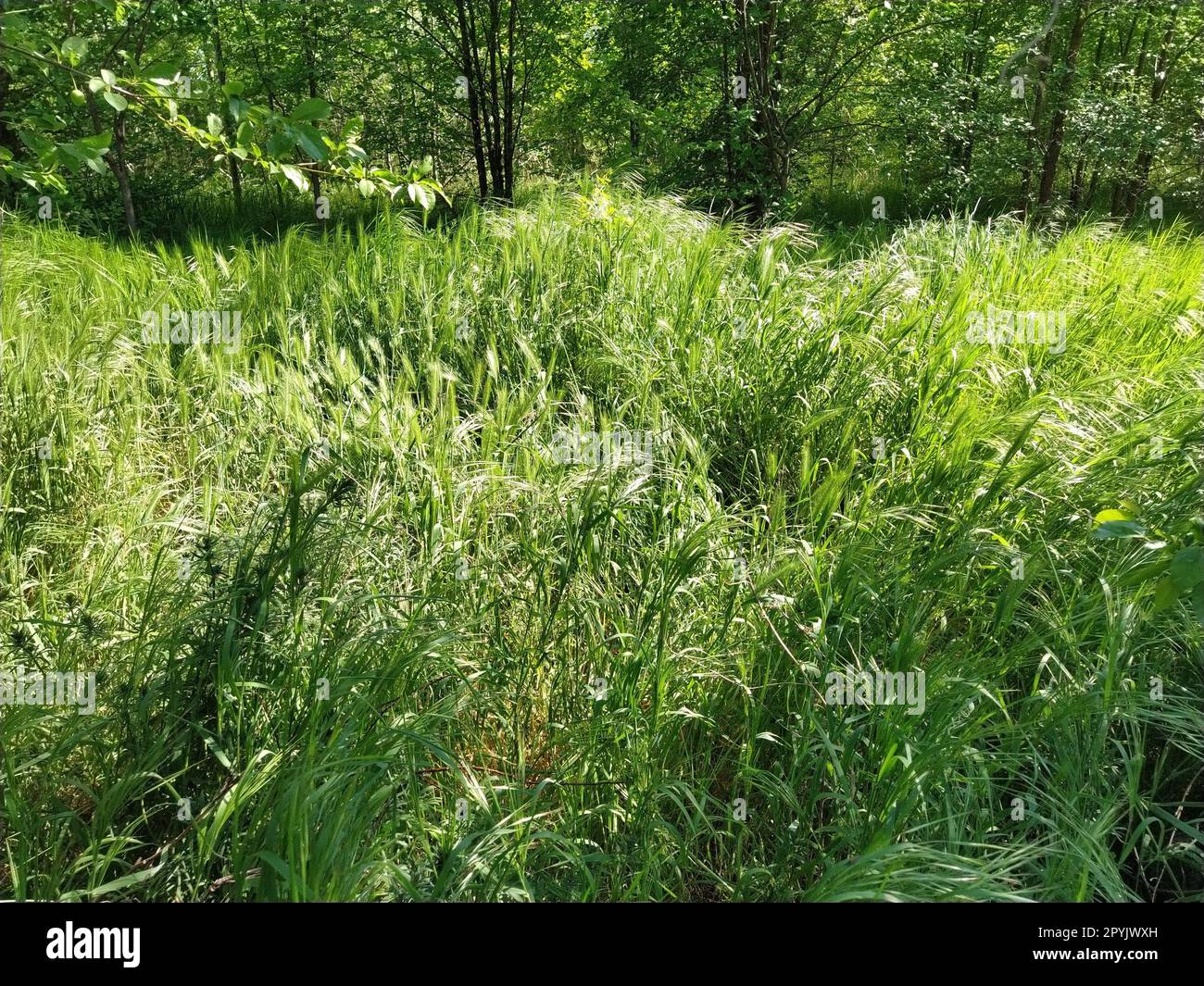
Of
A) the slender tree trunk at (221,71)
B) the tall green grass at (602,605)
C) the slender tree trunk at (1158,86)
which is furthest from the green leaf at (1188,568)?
the slender tree trunk at (1158,86)

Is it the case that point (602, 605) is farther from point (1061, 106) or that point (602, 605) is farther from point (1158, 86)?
point (1158, 86)

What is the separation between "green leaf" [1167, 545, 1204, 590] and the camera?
104 centimetres

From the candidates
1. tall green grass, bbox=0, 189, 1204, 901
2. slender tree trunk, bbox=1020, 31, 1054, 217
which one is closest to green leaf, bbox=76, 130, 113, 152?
tall green grass, bbox=0, 189, 1204, 901

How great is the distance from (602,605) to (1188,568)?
1548 millimetres

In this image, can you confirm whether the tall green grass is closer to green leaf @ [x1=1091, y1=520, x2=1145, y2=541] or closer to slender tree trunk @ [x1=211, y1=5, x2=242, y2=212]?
green leaf @ [x1=1091, y1=520, x2=1145, y2=541]

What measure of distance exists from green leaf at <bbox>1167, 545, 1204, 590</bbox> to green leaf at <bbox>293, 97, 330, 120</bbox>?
1.65 metres

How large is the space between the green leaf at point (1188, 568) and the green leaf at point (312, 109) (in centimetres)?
165

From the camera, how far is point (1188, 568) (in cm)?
105

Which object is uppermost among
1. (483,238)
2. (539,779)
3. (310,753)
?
(483,238)

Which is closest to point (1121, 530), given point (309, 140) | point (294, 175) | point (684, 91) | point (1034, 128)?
point (309, 140)

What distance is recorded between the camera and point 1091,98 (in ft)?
23.3

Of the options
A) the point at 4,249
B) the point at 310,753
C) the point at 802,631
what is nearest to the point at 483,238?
the point at 4,249

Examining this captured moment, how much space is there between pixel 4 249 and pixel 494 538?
12.0ft
